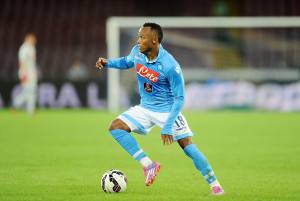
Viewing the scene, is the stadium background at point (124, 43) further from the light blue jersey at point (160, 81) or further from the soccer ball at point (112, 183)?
the soccer ball at point (112, 183)

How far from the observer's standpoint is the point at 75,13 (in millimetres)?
37750

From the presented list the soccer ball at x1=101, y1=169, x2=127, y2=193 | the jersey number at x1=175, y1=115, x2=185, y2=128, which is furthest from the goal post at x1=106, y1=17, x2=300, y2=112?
the jersey number at x1=175, y1=115, x2=185, y2=128

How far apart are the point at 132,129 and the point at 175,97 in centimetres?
79

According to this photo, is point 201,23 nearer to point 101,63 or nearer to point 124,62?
point 124,62

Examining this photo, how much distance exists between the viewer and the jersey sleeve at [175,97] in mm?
8680

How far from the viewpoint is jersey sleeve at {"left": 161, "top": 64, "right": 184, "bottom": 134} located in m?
8.68

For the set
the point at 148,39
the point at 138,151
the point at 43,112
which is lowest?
the point at 43,112

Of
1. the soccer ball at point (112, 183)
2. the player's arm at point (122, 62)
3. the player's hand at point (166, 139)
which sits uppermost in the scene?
the player's arm at point (122, 62)

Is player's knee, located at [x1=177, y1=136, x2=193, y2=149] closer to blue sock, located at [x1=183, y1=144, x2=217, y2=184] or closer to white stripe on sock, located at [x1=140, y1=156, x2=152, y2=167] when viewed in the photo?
blue sock, located at [x1=183, y1=144, x2=217, y2=184]

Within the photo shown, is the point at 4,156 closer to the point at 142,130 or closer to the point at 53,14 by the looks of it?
the point at 142,130

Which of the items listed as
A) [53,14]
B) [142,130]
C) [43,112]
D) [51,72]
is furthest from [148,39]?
[53,14]

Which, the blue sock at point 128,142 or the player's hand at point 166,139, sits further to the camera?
the blue sock at point 128,142

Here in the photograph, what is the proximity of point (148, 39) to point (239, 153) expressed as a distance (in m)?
6.02

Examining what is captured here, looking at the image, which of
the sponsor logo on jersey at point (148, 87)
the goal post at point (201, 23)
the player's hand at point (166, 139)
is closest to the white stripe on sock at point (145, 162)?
the player's hand at point (166, 139)
